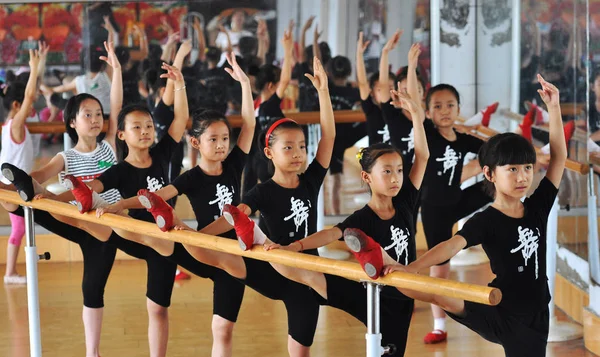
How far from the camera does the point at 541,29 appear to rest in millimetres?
5988

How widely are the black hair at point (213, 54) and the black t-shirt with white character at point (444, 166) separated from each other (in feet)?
7.81

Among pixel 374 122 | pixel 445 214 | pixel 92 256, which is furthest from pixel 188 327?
pixel 374 122

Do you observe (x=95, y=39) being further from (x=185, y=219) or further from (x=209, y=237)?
(x=209, y=237)

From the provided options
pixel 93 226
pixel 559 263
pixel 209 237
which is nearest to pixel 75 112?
pixel 93 226

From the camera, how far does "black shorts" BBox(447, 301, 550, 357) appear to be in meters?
3.06

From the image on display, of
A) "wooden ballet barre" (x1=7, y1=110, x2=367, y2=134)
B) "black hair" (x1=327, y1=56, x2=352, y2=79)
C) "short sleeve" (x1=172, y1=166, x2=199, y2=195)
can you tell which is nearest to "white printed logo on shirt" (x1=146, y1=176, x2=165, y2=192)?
"short sleeve" (x1=172, y1=166, x2=199, y2=195)

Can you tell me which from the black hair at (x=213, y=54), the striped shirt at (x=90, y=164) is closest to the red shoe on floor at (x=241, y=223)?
the striped shirt at (x=90, y=164)

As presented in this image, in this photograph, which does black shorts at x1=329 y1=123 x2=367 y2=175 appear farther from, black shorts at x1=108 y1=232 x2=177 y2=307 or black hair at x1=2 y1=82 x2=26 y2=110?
black shorts at x1=108 y1=232 x2=177 y2=307

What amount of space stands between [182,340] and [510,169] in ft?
6.85

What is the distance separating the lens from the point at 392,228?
136 inches

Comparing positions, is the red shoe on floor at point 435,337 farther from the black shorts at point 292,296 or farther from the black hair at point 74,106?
the black hair at point 74,106

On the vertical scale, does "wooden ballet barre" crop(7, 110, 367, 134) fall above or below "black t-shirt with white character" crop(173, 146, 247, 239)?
above

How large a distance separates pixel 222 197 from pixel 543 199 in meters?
1.30

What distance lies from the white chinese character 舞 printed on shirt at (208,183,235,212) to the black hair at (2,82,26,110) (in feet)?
8.20
